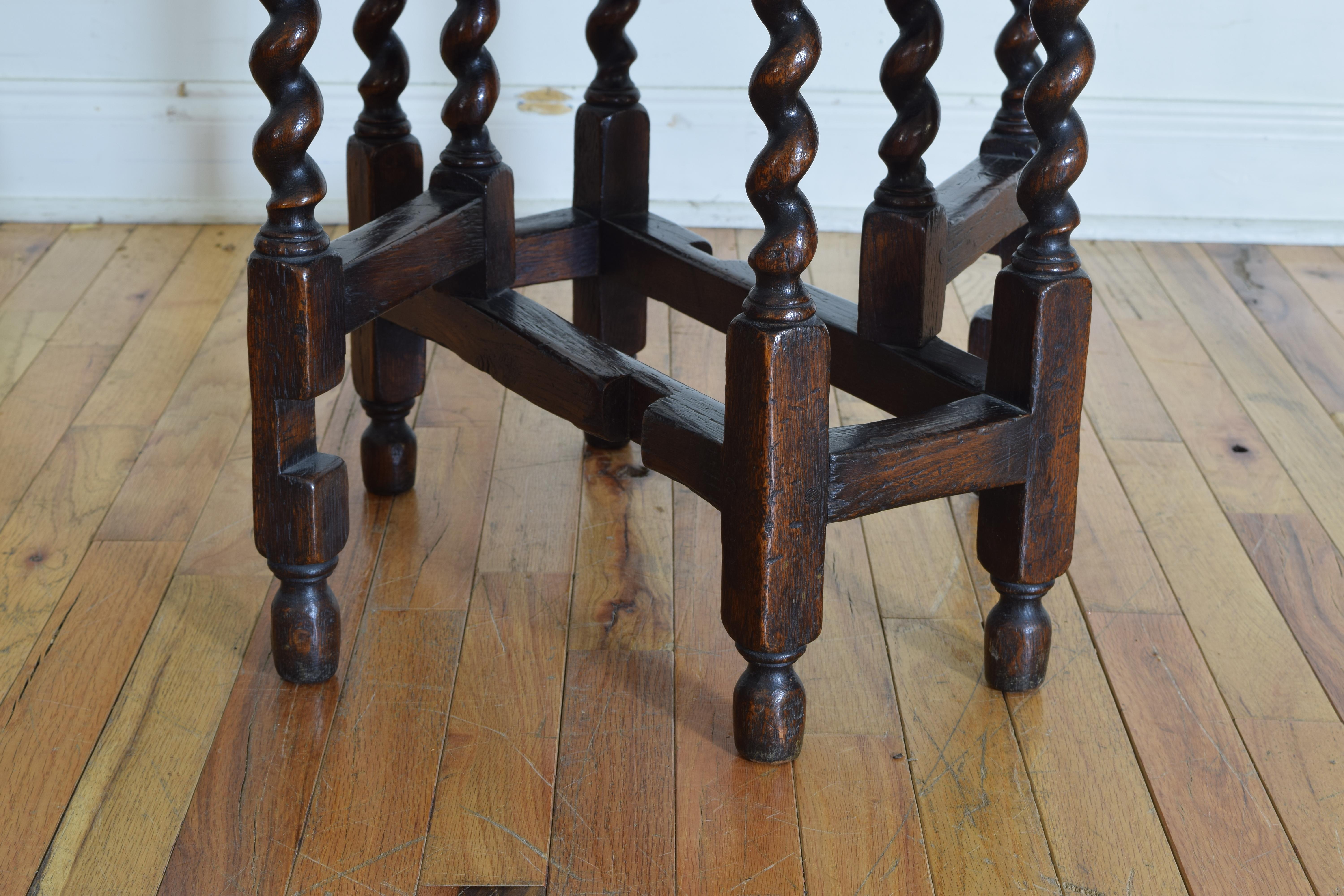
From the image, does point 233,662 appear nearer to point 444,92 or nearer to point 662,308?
point 662,308

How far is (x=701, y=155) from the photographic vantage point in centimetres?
233

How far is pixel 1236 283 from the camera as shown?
2133mm

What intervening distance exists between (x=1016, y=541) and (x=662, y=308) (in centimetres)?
104

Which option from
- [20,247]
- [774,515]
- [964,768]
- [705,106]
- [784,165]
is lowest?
[964,768]

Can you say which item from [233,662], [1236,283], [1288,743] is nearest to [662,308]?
[1236,283]

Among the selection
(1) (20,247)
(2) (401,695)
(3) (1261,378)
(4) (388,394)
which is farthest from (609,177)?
(1) (20,247)

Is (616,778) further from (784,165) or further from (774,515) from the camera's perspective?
(784,165)

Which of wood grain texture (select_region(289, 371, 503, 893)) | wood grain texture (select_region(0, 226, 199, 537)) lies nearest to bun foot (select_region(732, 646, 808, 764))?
wood grain texture (select_region(289, 371, 503, 893))

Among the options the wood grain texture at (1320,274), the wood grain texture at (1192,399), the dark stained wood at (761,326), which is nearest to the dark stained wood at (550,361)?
the dark stained wood at (761,326)

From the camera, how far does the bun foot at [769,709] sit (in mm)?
997

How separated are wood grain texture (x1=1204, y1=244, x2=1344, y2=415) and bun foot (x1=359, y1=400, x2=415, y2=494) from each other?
110 cm

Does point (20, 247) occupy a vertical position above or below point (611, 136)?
below

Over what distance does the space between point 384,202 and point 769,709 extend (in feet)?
2.03

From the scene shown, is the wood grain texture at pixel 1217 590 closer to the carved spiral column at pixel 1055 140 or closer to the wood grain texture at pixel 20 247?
the carved spiral column at pixel 1055 140
